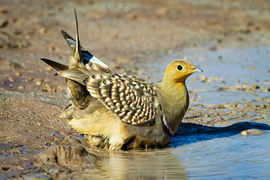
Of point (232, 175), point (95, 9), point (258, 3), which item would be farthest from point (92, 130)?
point (258, 3)

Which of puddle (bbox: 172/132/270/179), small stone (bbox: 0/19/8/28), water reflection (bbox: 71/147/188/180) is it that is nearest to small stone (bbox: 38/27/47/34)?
small stone (bbox: 0/19/8/28)

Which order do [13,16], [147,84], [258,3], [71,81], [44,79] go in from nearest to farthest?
[71,81]
[147,84]
[44,79]
[13,16]
[258,3]

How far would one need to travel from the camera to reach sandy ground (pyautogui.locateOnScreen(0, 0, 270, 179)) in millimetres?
4625

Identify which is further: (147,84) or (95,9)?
(95,9)

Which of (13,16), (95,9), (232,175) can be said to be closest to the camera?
(232,175)

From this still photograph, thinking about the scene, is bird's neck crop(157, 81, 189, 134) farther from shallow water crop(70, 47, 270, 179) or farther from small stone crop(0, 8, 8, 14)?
small stone crop(0, 8, 8, 14)

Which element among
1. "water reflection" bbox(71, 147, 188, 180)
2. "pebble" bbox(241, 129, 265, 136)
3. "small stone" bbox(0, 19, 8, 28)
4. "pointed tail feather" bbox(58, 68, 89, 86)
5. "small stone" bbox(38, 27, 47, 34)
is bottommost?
"water reflection" bbox(71, 147, 188, 180)

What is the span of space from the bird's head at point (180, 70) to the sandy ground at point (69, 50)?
1.36m

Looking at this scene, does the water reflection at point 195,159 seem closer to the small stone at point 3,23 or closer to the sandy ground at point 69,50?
the sandy ground at point 69,50

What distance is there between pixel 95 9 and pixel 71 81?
11.6 meters

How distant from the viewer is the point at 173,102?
5.28 meters

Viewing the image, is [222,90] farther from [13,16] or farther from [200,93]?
[13,16]

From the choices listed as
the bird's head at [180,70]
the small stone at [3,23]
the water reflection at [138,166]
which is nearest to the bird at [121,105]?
the bird's head at [180,70]

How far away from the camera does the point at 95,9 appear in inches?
633
